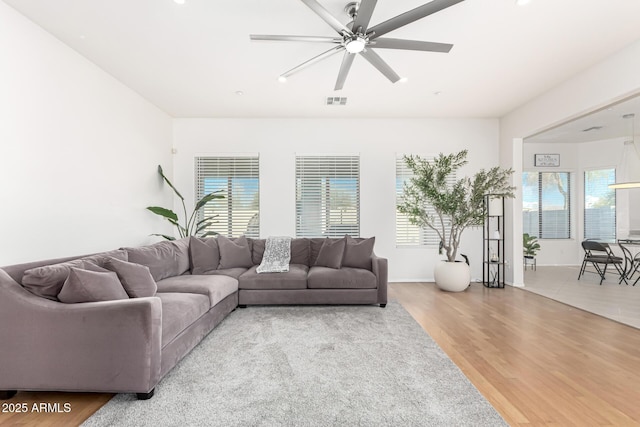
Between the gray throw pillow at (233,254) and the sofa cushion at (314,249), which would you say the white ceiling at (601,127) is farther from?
the gray throw pillow at (233,254)

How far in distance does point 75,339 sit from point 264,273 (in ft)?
7.47

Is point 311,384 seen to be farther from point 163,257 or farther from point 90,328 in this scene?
point 163,257

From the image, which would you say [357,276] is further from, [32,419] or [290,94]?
[32,419]

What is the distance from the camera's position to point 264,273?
13.4ft

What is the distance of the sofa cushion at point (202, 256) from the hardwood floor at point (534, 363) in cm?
213

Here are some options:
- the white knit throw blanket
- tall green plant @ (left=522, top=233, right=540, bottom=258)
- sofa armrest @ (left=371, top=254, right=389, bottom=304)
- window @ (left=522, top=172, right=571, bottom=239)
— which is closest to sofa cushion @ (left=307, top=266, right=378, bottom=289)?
sofa armrest @ (left=371, top=254, right=389, bottom=304)

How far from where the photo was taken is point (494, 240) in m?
5.46

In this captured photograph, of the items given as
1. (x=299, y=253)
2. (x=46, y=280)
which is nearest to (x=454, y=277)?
(x=299, y=253)

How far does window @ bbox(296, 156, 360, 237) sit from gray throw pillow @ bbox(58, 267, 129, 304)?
12.0 feet

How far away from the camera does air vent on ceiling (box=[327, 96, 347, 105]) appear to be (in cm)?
465

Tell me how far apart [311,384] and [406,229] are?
4.05 metres

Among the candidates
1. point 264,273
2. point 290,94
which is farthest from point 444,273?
point 290,94

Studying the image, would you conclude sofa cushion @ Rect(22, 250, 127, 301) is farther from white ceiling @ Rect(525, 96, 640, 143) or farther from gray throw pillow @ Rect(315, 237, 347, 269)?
white ceiling @ Rect(525, 96, 640, 143)

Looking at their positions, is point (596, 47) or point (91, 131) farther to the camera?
point (91, 131)
